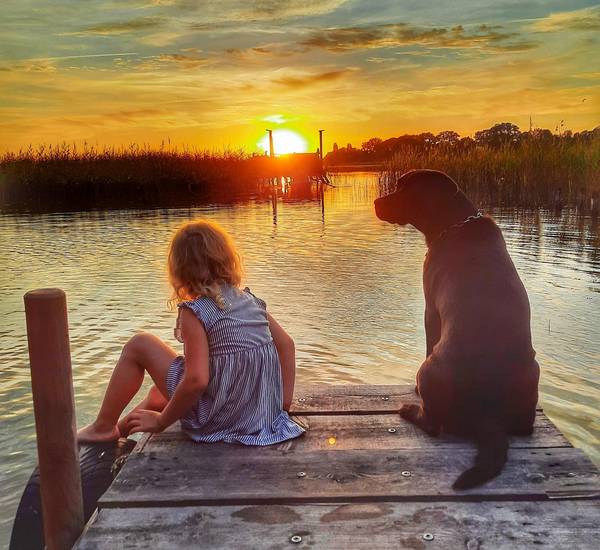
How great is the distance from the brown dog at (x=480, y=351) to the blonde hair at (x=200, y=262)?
1099mm

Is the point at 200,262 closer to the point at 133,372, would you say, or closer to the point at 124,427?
the point at 133,372

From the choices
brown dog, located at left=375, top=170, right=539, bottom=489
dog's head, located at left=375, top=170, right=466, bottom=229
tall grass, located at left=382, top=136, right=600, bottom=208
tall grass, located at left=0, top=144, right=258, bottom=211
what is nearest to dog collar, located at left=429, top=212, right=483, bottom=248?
brown dog, located at left=375, top=170, right=539, bottom=489

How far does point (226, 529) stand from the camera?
2.46 meters

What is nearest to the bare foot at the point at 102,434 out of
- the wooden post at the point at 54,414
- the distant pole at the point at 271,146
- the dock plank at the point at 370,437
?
the dock plank at the point at 370,437

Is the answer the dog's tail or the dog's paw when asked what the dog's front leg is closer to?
the dog's paw

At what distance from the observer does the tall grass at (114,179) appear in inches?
1068

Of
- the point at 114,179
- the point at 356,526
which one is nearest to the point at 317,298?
the point at 356,526

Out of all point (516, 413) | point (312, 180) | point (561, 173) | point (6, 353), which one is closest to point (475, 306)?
point (516, 413)

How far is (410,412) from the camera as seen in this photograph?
3.53 meters

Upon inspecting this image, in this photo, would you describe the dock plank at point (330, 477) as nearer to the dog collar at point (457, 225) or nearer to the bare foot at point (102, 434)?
the bare foot at point (102, 434)

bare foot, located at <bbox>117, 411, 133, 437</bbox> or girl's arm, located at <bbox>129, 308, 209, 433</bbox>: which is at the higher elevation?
girl's arm, located at <bbox>129, 308, 209, 433</bbox>

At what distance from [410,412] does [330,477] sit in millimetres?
839

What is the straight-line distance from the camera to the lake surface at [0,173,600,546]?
556cm

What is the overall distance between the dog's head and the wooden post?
2135 mm
